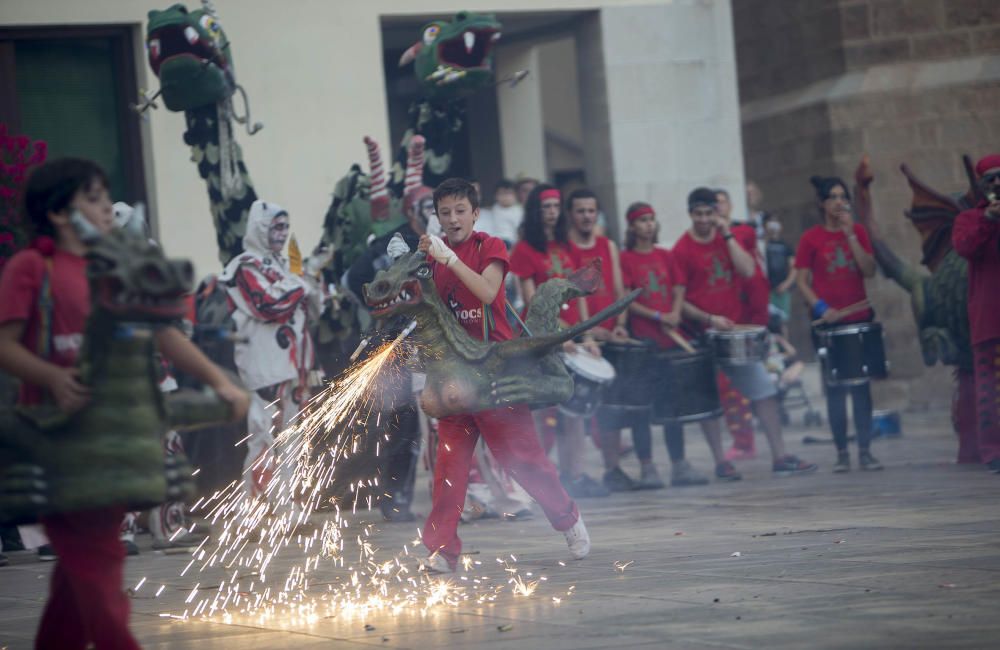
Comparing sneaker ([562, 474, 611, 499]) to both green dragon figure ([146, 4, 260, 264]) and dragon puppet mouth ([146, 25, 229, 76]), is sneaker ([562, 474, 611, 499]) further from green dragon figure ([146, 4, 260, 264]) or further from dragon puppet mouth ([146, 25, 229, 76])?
dragon puppet mouth ([146, 25, 229, 76])

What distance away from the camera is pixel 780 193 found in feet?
64.0

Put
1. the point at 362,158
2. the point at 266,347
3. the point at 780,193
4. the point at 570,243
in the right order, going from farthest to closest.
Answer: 1. the point at 780,193
2. the point at 362,158
3. the point at 570,243
4. the point at 266,347

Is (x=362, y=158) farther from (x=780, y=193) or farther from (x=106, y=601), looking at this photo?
(x=106, y=601)

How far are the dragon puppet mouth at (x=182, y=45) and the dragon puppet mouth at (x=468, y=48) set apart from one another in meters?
1.64

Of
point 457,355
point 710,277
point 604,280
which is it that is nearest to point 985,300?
point 710,277

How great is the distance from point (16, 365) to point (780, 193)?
15.3 m

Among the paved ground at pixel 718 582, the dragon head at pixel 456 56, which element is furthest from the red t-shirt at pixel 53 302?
the dragon head at pixel 456 56

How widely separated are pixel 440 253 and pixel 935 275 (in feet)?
17.8

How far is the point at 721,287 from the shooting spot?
1216 cm

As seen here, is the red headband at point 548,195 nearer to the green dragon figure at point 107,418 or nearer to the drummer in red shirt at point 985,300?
the drummer in red shirt at point 985,300

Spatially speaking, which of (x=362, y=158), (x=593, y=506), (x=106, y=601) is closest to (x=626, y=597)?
(x=106, y=601)

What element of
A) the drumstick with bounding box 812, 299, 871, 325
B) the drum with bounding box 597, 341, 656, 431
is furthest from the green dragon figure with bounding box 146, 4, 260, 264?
the drumstick with bounding box 812, 299, 871, 325

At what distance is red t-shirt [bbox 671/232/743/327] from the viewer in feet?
39.9

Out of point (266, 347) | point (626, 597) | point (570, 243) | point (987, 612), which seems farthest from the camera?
point (570, 243)
